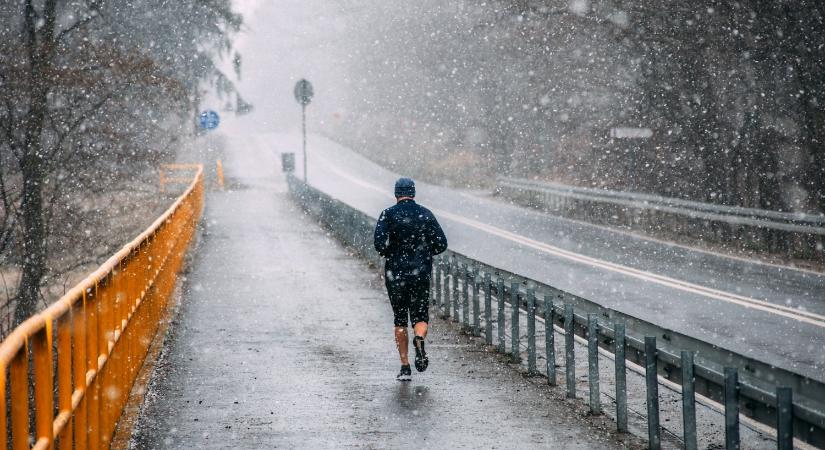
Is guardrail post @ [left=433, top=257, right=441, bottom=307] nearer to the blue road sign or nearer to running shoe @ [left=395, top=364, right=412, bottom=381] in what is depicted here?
running shoe @ [left=395, top=364, right=412, bottom=381]

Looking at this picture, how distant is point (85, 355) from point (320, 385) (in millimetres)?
3112

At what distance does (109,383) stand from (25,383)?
118 inches

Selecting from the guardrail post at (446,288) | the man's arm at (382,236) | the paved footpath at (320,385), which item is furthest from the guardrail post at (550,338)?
the guardrail post at (446,288)

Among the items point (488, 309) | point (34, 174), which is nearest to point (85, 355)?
point (488, 309)

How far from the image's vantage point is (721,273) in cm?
1692

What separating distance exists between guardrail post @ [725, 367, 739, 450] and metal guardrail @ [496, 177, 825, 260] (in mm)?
13770

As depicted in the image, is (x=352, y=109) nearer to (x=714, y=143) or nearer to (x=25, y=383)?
(x=714, y=143)

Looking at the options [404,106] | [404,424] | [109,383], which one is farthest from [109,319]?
[404,106]

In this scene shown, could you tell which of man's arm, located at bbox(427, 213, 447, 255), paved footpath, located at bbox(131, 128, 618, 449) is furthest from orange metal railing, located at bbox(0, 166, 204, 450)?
man's arm, located at bbox(427, 213, 447, 255)

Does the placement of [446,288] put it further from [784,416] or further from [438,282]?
[784,416]

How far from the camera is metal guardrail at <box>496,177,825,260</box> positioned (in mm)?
19031

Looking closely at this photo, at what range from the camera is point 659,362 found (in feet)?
21.7

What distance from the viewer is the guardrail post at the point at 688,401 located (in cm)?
606

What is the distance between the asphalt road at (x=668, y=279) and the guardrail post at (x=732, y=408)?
14.9 ft
